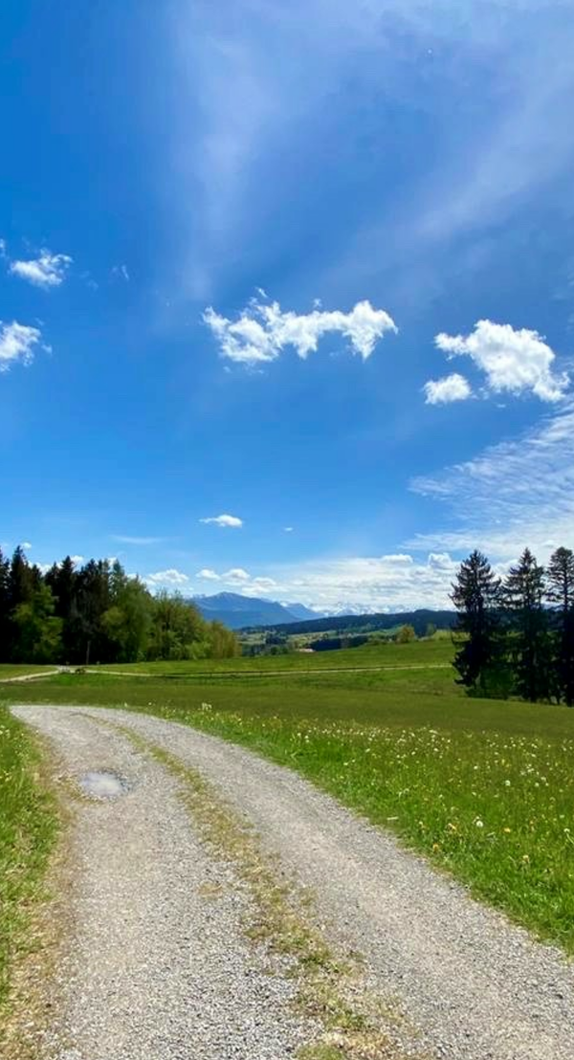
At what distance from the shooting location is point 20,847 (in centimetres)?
966

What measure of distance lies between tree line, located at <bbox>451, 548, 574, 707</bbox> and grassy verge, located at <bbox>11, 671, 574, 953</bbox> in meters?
33.6

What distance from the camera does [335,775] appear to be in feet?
49.3

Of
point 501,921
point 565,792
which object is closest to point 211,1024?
point 501,921

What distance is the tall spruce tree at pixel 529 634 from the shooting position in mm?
66250

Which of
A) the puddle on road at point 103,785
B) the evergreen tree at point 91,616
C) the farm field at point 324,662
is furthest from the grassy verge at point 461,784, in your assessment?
the evergreen tree at point 91,616

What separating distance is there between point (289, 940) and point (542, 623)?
65.7 m

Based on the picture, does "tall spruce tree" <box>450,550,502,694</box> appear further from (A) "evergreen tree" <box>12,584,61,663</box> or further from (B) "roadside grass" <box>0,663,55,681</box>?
(A) "evergreen tree" <box>12,584,61,663</box>

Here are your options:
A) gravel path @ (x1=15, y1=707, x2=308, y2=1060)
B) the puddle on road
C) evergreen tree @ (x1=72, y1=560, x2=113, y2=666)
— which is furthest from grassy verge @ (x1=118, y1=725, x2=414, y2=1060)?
evergreen tree @ (x1=72, y1=560, x2=113, y2=666)

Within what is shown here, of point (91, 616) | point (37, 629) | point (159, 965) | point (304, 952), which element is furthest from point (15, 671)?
point (304, 952)

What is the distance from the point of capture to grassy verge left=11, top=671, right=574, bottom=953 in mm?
8586

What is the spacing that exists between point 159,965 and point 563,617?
67652mm

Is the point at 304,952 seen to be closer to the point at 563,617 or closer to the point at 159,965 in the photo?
the point at 159,965

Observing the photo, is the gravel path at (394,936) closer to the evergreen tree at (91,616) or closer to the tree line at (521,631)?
the tree line at (521,631)

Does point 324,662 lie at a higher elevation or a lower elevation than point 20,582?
lower
